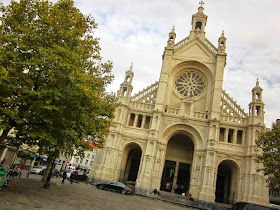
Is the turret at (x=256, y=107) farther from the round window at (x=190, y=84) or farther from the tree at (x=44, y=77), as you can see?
the tree at (x=44, y=77)

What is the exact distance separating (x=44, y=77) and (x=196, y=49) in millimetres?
29130

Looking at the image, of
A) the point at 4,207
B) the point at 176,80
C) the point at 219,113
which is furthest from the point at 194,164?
the point at 4,207

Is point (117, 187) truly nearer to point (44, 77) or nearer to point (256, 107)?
point (44, 77)

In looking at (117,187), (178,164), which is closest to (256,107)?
(178,164)

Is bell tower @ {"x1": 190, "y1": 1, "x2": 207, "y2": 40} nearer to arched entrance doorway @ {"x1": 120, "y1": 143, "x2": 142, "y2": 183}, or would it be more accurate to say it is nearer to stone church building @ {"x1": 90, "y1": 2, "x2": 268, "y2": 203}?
stone church building @ {"x1": 90, "y1": 2, "x2": 268, "y2": 203}

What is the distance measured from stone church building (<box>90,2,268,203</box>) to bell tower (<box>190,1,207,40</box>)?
0.70 meters

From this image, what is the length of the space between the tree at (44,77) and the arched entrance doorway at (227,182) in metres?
24.2

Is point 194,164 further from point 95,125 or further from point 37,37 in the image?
point 37,37

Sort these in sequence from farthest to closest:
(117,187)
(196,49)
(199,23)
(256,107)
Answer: (199,23)
(196,49)
(256,107)
(117,187)

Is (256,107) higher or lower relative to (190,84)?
lower

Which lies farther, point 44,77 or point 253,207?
point 253,207

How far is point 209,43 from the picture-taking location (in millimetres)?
36781

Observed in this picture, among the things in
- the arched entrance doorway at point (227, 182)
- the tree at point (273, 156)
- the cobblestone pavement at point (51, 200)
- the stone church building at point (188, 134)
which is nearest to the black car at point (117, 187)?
the stone church building at point (188, 134)

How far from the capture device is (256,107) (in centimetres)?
3119
